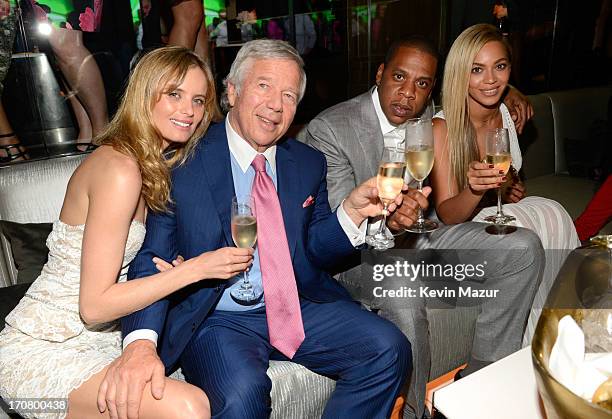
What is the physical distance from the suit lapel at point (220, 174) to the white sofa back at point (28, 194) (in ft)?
2.68

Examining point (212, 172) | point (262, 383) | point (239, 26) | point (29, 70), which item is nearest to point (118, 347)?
point (262, 383)

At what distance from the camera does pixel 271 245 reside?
170cm

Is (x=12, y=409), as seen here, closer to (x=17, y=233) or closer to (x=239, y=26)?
(x=17, y=233)

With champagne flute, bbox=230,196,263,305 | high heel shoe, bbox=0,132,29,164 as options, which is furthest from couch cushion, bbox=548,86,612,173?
high heel shoe, bbox=0,132,29,164

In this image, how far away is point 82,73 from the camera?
11.3ft

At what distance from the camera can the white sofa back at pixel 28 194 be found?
209 cm

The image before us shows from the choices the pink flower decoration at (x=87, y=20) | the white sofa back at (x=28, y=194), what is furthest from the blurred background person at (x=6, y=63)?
the white sofa back at (x=28, y=194)

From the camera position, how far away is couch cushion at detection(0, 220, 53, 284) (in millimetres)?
2002

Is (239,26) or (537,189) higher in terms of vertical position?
(239,26)

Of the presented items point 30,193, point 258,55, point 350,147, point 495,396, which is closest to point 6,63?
point 30,193

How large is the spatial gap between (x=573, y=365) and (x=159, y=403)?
0.98 m

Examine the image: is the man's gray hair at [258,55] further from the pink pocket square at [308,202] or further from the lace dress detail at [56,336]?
the lace dress detail at [56,336]

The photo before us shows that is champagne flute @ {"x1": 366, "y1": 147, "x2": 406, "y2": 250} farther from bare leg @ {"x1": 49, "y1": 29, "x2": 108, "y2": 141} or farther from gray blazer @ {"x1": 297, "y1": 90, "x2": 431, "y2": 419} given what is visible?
bare leg @ {"x1": 49, "y1": 29, "x2": 108, "y2": 141}

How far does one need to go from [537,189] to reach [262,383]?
2.53m
